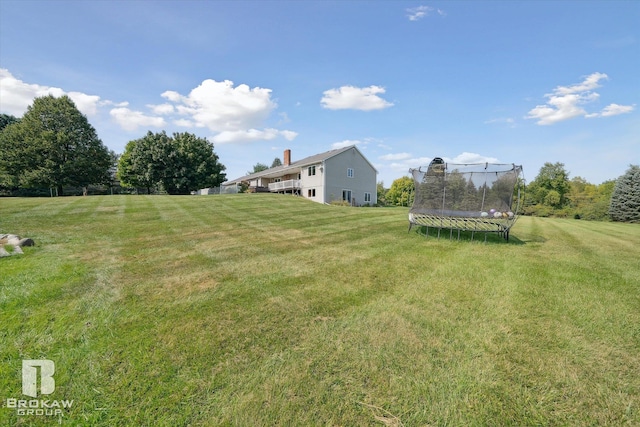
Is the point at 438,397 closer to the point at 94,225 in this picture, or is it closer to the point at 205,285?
the point at 205,285

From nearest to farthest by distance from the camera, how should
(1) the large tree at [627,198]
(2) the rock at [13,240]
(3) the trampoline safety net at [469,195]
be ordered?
(2) the rock at [13,240] → (3) the trampoline safety net at [469,195] → (1) the large tree at [627,198]

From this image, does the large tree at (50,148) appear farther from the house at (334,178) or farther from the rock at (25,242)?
the rock at (25,242)

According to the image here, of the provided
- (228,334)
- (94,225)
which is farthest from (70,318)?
(94,225)

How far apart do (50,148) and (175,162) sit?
11.9 m

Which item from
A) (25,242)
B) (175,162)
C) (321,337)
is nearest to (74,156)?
(175,162)

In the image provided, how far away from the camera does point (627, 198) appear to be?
1046 inches

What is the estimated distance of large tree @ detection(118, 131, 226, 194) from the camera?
97.9ft

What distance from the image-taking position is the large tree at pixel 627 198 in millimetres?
26047

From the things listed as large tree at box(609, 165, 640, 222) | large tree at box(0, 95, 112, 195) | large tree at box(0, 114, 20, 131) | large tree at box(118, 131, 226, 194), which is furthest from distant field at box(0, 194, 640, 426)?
large tree at box(0, 114, 20, 131)

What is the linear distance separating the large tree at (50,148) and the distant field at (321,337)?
30.5 meters

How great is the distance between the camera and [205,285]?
4.79 m

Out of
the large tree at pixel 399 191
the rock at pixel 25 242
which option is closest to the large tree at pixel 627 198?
the large tree at pixel 399 191

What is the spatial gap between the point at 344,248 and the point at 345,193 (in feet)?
69.4

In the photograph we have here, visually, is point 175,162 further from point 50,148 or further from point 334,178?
point 334,178
